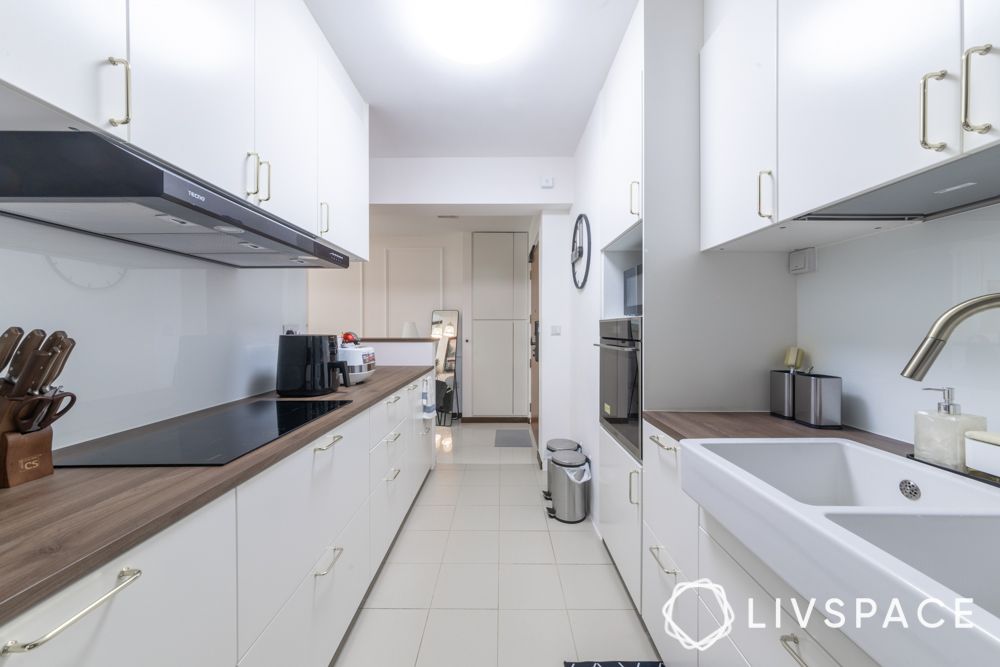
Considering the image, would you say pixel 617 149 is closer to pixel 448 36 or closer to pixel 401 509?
pixel 448 36

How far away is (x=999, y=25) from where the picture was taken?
63 centimetres

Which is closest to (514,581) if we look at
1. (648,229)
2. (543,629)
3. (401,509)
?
(543,629)

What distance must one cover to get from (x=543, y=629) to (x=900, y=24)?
204 cm

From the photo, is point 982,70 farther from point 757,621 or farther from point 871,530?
point 757,621

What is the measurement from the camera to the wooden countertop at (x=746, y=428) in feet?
3.82

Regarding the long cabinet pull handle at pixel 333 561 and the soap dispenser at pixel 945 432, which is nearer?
the soap dispenser at pixel 945 432

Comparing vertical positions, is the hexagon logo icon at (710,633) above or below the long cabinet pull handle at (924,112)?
below

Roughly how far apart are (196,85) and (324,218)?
0.84m

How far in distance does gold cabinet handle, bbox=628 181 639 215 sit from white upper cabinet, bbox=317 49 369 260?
4.57 feet

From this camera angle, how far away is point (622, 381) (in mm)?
1831

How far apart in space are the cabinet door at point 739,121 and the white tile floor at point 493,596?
157 centimetres

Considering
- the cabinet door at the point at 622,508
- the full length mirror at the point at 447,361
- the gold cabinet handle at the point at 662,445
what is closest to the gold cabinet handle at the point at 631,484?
the cabinet door at the point at 622,508

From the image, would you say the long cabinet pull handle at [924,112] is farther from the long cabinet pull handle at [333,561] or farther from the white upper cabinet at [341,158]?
the white upper cabinet at [341,158]

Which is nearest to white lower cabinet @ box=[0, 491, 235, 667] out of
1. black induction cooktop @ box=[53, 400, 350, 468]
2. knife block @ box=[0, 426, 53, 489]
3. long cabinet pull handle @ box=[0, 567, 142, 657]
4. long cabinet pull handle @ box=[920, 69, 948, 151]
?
long cabinet pull handle @ box=[0, 567, 142, 657]
